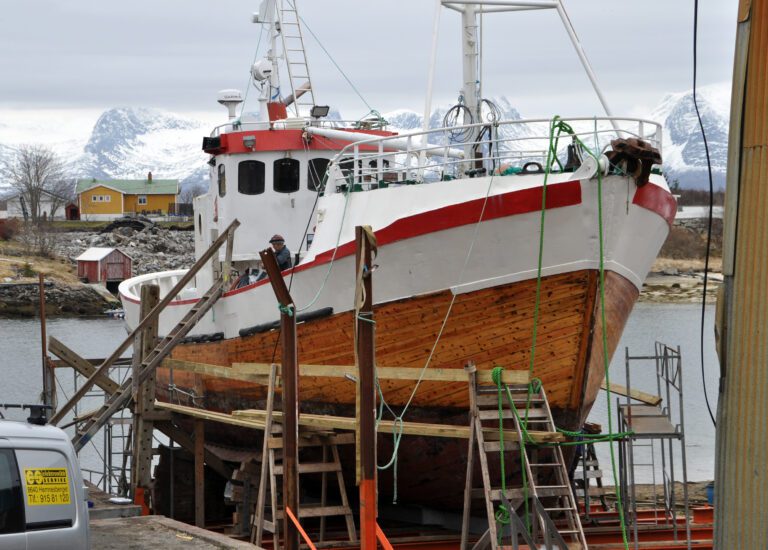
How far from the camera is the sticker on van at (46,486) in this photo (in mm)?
8430

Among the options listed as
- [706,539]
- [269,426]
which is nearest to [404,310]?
[269,426]

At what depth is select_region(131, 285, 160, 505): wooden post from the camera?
16.0 meters

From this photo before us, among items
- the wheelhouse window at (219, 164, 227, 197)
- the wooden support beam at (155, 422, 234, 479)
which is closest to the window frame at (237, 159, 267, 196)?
the wheelhouse window at (219, 164, 227, 197)

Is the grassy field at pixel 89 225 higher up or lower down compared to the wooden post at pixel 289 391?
higher up

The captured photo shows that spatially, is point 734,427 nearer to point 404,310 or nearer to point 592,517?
point 404,310

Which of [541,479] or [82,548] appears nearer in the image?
[82,548]

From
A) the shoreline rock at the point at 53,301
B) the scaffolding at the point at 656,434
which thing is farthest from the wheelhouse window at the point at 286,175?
the shoreline rock at the point at 53,301

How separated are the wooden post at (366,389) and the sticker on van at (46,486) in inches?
120

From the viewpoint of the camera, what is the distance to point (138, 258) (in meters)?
85.2

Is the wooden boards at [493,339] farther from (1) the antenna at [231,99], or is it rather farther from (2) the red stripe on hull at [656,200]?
(1) the antenna at [231,99]

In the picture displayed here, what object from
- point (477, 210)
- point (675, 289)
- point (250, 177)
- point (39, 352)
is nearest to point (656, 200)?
point (477, 210)

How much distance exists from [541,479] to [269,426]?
3.22 m

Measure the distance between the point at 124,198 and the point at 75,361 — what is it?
106 metres

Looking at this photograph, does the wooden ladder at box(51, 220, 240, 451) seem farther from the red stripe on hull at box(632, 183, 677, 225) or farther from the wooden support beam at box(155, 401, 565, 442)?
the red stripe on hull at box(632, 183, 677, 225)
